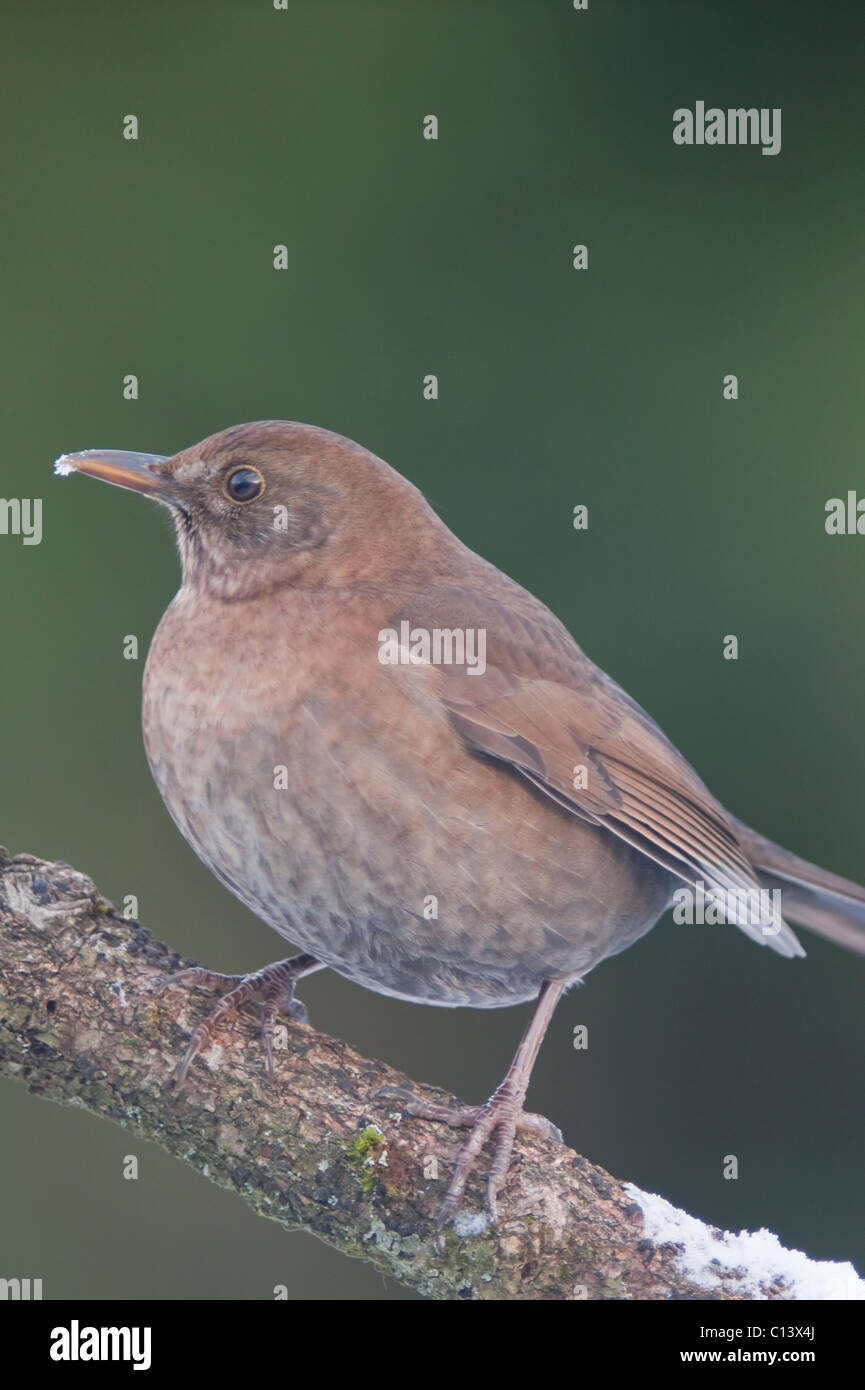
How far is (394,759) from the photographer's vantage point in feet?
11.6

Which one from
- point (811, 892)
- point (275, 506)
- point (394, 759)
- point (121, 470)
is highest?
point (121, 470)

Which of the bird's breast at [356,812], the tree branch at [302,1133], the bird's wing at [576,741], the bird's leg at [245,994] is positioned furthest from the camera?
the bird's wing at [576,741]

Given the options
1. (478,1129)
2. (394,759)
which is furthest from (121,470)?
(478,1129)

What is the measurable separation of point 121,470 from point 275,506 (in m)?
0.44

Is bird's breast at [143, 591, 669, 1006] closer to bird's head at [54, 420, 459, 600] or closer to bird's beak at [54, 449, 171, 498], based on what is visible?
bird's head at [54, 420, 459, 600]

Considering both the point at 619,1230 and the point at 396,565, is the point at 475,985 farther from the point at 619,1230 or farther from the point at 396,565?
the point at 396,565

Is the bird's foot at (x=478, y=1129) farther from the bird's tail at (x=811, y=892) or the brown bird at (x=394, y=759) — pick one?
the bird's tail at (x=811, y=892)

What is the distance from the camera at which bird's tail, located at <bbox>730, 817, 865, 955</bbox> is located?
4.39 meters

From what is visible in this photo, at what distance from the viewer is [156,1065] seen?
133 inches

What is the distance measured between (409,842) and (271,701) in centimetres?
47

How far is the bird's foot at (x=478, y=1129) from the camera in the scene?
3.31m

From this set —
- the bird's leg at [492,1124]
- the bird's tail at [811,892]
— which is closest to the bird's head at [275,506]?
the bird's leg at [492,1124]

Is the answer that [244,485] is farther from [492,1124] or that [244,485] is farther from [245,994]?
[492,1124]

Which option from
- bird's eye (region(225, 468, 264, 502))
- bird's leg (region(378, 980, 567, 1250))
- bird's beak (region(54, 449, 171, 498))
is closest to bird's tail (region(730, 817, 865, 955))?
bird's leg (region(378, 980, 567, 1250))
